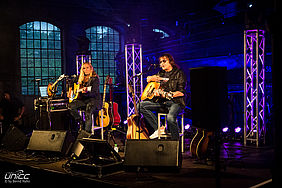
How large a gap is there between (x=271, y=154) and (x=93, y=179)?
3.56m

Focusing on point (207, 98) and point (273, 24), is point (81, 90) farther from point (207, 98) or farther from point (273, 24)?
point (273, 24)

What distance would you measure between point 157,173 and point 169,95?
1.71m

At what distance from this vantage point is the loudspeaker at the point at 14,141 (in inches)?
276

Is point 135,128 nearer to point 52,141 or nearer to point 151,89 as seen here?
point 151,89

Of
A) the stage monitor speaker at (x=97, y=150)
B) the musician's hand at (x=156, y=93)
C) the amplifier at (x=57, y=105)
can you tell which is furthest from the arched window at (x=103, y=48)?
the stage monitor speaker at (x=97, y=150)

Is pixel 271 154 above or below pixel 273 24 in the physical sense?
below

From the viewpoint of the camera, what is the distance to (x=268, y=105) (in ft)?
27.4

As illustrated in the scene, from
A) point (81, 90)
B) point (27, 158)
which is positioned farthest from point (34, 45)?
point (27, 158)

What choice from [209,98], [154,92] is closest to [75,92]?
[154,92]

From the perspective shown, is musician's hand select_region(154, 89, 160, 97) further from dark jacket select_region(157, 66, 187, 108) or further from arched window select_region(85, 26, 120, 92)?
arched window select_region(85, 26, 120, 92)

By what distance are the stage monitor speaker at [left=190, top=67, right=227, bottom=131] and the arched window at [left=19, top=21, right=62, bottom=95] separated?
435 inches

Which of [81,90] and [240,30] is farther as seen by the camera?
[240,30]

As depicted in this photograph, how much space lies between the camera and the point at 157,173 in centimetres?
480

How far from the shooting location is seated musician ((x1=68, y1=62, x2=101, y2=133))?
7160mm
